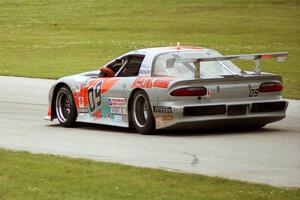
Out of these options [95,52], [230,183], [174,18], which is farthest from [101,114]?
[174,18]

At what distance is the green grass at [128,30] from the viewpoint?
1237 inches

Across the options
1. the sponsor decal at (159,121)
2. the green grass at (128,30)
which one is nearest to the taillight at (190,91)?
the sponsor decal at (159,121)

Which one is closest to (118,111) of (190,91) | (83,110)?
(83,110)

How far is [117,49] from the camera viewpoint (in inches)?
1419

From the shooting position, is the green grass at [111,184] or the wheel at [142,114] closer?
the green grass at [111,184]

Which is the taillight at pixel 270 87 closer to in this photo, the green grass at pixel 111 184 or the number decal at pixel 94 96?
the number decal at pixel 94 96

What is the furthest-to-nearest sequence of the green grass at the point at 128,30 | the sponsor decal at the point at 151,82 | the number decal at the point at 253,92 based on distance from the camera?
the green grass at the point at 128,30
the number decal at the point at 253,92
the sponsor decal at the point at 151,82

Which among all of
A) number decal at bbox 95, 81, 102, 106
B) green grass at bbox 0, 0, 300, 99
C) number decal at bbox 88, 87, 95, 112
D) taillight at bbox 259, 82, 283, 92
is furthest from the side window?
green grass at bbox 0, 0, 300, 99

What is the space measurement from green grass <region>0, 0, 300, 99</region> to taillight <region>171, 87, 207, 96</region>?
7991 mm

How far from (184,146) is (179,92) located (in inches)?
41.3

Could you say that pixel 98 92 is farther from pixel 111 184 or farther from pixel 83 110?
pixel 111 184

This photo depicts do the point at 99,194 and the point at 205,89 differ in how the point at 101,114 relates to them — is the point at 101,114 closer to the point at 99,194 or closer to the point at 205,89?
the point at 205,89

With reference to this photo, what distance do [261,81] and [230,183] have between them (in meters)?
4.77

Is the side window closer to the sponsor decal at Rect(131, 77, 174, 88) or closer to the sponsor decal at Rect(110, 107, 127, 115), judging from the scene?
the sponsor decal at Rect(131, 77, 174, 88)
